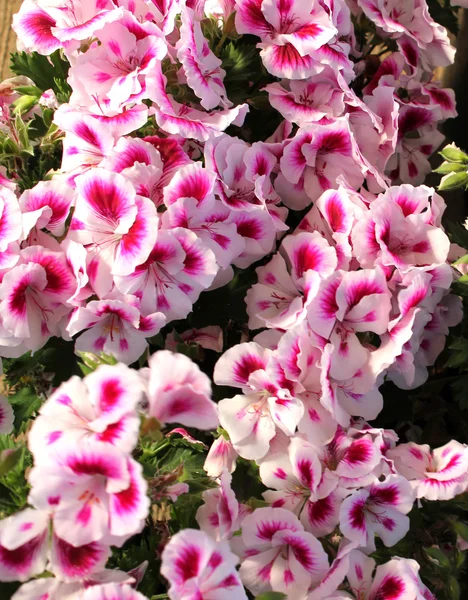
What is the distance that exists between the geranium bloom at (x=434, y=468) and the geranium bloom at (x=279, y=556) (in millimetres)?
154


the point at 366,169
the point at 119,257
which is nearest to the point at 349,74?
the point at 366,169

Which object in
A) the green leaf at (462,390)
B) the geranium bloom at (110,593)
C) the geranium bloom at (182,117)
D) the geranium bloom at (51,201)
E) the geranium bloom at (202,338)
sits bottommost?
the green leaf at (462,390)

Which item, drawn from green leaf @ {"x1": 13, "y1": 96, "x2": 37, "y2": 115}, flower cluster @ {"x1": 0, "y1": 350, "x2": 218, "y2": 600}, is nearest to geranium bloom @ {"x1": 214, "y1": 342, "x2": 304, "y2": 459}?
flower cluster @ {"x1": 0, "y1": 350, "x2": 218, "y2": 600}

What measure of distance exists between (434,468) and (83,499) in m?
0.49

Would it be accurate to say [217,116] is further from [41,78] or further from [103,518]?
[103,518]

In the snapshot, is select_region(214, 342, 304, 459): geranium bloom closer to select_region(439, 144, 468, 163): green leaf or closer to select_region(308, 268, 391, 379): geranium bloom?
select_region(308, 268, 391, 379): geranium bloom

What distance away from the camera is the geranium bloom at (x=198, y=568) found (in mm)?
614

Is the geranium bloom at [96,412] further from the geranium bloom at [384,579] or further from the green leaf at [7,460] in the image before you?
the geranium bloom at [384,579]

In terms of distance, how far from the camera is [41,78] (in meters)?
1.09

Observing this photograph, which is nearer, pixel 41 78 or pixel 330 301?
pixel 330 301

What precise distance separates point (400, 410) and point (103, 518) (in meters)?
0.60

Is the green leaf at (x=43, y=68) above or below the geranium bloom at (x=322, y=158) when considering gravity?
above

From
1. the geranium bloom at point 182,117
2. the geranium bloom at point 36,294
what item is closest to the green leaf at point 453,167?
the geranium bloom at point 182,117

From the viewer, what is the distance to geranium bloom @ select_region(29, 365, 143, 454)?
0.60 metres
